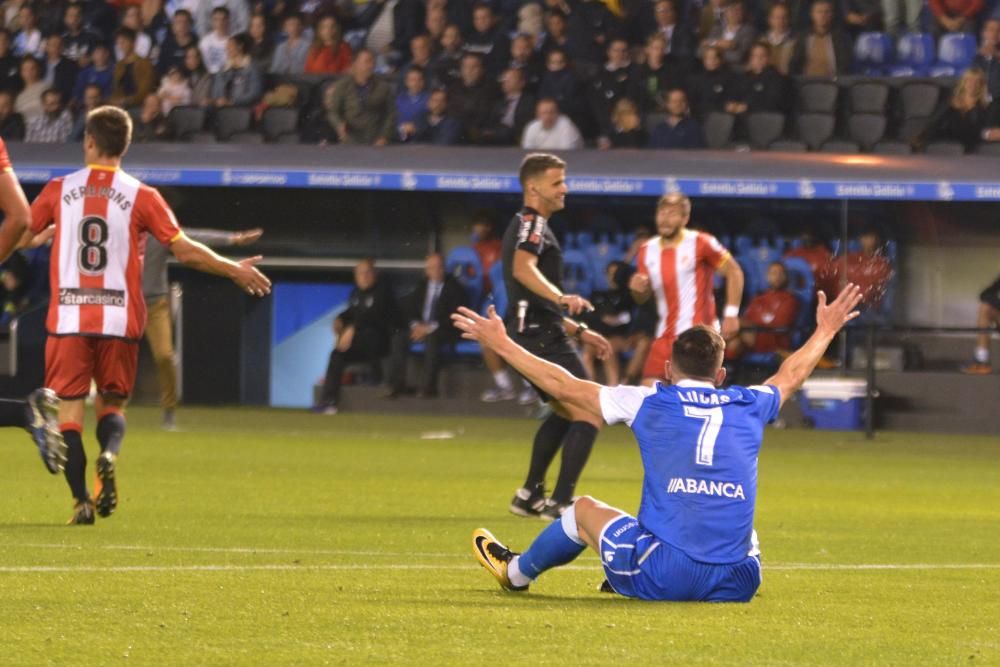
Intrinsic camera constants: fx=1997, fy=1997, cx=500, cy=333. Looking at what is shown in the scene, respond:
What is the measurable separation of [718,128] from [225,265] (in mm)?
13119

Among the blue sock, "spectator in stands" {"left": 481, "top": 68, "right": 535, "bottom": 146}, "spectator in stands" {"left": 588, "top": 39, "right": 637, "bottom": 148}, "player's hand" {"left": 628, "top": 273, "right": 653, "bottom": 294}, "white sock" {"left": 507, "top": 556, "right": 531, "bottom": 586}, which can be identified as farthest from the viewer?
"spectator in stands" {"left": 481, "top": 68, "right": 535, "bottom": 146}

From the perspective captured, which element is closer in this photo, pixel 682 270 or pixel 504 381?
pixel 682 270

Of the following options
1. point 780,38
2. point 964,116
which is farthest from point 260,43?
point 964,116

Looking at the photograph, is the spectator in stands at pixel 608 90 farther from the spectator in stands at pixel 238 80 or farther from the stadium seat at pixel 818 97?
the spectator in stands at pixel 238 80

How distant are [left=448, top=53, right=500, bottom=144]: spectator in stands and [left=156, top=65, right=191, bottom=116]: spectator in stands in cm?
367

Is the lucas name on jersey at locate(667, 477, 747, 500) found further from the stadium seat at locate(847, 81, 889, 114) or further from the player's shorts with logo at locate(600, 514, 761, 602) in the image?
the stadium seat at locate(847, 81, 889, 114)

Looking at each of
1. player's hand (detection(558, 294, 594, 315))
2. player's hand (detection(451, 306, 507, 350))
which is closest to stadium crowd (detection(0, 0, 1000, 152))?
player's hand (detection(558, 294, 594, 315))

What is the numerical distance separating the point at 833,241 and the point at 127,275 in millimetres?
13715

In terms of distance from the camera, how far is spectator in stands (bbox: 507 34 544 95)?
22625mm

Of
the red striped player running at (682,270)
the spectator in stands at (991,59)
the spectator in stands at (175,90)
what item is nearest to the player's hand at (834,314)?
the red striped player running at (682,270)

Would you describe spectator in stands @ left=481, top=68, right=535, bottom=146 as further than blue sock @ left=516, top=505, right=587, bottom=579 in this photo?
Yes

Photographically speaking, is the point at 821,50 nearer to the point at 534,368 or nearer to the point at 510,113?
the point at 510,113

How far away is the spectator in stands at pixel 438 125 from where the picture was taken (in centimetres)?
2233

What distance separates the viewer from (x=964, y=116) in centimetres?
2089
